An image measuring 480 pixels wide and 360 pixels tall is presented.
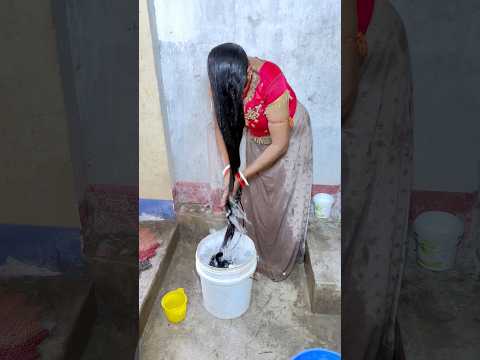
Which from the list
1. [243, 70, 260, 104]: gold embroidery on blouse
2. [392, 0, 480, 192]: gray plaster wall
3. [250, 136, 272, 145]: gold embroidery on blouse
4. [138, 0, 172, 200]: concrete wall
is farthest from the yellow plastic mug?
[392, 0, 480, 192]: gray plaster wall

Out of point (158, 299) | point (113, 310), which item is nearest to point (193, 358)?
point (158, 299)

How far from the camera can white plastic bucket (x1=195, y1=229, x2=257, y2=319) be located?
3.08 meters

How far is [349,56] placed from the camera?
27 centimetres

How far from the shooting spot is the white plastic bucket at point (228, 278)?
10.1ft

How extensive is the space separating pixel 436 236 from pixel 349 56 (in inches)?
6.5

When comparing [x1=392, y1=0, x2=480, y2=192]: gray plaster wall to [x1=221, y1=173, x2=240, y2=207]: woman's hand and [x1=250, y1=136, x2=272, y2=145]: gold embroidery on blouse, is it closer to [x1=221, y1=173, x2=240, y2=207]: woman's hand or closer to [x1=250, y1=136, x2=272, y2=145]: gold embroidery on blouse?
[x1=250, y1=136, x2=272, y2=145]: gold embroidery on blouse

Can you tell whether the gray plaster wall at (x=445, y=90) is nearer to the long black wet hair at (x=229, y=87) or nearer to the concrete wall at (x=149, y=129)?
the long black wet hair at (x=229, y=87)

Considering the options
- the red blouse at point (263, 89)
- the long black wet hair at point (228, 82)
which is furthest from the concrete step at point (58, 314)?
the red blouse at point (263, 89)

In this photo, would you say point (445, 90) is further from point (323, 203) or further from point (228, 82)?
point (323, 203)

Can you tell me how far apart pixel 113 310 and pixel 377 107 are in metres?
0.29

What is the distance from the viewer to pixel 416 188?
0.31 metres

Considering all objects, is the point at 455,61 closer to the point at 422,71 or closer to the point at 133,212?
the point at 422,71

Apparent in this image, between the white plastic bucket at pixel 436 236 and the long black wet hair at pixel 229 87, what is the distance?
8.60 ft

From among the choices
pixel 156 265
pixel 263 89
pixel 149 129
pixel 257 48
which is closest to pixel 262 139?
pixel 263 89
